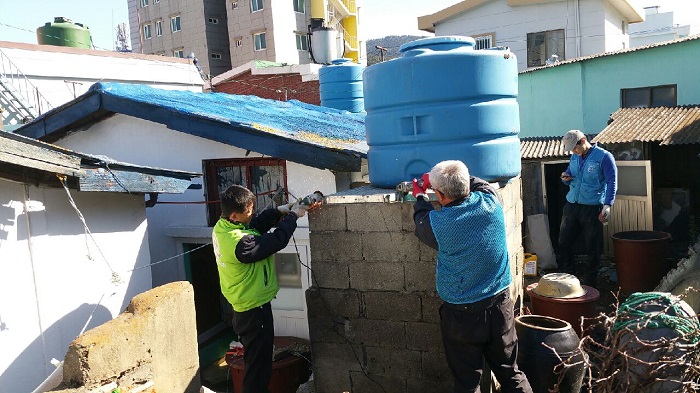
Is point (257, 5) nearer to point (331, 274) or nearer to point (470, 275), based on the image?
point (331, 274)

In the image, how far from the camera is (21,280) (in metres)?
4.69

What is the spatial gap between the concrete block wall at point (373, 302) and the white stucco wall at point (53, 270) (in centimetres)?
243

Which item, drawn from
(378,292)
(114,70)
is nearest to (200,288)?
(378,292)

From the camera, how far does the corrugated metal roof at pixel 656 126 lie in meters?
7.89

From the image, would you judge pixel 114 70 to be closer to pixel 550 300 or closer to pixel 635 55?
pixel 635 55

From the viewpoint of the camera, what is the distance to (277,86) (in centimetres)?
1975

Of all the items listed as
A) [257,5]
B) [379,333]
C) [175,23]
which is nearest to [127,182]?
[379,333]

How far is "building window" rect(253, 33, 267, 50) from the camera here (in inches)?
1331

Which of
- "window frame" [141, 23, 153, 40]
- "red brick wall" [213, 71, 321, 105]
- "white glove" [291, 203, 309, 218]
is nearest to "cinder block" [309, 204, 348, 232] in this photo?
"white glove" [291, 203, 309, 218]

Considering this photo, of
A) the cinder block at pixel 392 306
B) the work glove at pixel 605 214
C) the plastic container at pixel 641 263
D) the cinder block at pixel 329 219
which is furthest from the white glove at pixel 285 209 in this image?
the plastic container at pixel 641 263

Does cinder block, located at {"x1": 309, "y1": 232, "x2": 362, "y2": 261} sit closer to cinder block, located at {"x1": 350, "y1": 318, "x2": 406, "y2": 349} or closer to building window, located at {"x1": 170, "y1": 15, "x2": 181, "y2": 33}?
cinder block, located at {"x1": 350, "y1": 318, "x2": 406, "y2": 349}

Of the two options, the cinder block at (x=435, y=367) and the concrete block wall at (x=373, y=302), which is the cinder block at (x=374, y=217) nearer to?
the concrete block wall at (x=373, y=302)

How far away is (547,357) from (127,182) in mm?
4149

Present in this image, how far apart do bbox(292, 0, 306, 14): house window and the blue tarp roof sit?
2848cm
